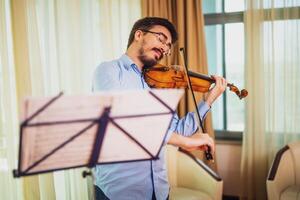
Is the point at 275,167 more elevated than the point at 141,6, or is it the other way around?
the point at 141,6

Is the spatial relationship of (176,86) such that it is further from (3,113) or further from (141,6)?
(141,6)

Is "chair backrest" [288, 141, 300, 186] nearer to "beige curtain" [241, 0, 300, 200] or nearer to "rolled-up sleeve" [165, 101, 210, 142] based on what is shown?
"beige curtain" [241, 0, 300, 200]

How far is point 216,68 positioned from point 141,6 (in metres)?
0.88

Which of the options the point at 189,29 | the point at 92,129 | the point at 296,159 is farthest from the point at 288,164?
the point at 92,129

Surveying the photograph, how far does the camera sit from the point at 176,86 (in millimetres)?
1761

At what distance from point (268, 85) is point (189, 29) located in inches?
31.7

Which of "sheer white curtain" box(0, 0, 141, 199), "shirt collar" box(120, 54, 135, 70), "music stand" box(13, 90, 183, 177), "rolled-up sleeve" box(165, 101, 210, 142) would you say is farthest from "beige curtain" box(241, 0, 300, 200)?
"music stand" box(13, 90, 183, 177)

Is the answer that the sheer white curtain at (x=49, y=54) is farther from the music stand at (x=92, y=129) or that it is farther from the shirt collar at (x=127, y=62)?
the music stand at (x=92, y=129)

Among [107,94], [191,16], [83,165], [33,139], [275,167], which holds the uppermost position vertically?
[191,16]

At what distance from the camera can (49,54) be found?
7.44ft

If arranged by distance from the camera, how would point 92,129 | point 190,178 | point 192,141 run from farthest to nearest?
point 190,178 < point 192,141 < point 92,129

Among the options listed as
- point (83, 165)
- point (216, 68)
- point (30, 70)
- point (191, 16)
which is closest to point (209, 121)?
point (216, 68)

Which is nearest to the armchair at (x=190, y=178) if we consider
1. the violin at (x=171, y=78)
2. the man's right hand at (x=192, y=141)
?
the violin at (x=171, y=78)

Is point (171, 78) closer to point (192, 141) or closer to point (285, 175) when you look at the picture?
point (192, 141)
